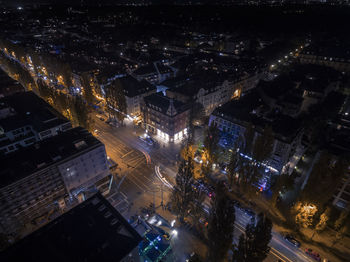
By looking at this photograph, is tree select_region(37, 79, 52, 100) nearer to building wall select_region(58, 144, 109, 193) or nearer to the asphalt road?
the asphalt road

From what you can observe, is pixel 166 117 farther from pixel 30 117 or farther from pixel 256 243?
pixel 256 243

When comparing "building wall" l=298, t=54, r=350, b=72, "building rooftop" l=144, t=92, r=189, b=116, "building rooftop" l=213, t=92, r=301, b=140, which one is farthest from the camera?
"building wall" l=298, t=54, r=350, b=72

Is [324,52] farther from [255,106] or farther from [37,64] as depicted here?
[37,64]

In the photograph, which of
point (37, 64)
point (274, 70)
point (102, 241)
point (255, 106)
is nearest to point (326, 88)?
point (255, 106)

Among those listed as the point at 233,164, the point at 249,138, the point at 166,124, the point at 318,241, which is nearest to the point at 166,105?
the point at 166,124

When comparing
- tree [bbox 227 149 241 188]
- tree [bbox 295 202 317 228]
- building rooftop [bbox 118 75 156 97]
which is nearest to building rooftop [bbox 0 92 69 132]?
building rooftop [bbox 118 75 156 97]

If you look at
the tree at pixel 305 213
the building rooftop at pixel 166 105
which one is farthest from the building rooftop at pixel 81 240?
the building rooftop at pixel 166 105
